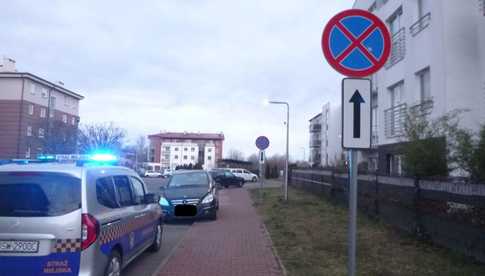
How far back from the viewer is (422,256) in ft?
27.9

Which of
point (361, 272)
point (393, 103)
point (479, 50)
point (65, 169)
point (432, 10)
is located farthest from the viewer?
point (393, 103)

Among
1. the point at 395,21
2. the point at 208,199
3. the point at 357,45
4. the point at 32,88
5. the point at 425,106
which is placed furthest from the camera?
the point at 32,88

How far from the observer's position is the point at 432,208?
9609 millimetres

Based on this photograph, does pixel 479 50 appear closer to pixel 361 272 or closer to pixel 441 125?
pixel 441 125

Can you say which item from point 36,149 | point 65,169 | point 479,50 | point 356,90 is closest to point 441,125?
point 479,50

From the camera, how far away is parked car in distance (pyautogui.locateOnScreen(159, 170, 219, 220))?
572 inches

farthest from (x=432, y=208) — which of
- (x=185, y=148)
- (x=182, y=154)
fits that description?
(x=185, y=148)

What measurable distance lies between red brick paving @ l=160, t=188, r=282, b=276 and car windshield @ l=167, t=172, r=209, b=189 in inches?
81.2

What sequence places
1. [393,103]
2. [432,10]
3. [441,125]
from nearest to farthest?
[441,125]
[432,10]
[393,103]

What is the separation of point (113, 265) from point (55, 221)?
1305mm

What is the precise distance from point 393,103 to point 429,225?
1196cm

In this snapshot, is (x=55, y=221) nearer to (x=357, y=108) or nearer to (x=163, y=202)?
(x=357, y=108)

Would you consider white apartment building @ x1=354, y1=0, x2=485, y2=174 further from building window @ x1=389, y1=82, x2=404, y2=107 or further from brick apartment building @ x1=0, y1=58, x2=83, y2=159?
brick apartment building @ x1=0, y1=58, x2=83, y2=159

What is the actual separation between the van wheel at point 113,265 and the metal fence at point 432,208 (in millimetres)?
5546
